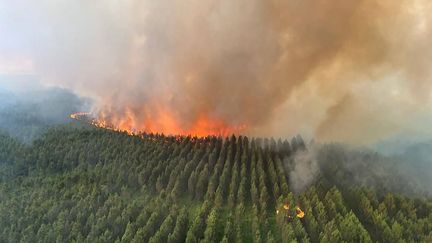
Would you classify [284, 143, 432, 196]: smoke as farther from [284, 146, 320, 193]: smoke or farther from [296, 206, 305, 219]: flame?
[296, 206, 305, 219]: flame

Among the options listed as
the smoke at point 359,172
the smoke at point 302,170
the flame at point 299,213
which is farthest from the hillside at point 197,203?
the smoke at point 302,170

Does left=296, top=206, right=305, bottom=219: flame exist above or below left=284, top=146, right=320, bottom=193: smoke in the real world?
below

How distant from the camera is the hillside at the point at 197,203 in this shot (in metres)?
122

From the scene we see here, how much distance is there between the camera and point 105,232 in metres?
118

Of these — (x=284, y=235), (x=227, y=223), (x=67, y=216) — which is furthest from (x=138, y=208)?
(x=284, y=235)

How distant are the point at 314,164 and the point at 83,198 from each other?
85.9 m

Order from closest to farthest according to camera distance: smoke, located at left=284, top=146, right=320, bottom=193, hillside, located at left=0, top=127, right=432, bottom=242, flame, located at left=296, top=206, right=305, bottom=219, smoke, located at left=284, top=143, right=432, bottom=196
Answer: hillside, located at left=0, top=127, right=432, bottom=242 < flame, located at left=296, top=206, right=305, bottom=219 < smoke, located at left=284, top=146, right=320, bottom=193 < smoke, located at left=284, top=143, right=432, bottom=196

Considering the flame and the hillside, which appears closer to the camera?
the hillside

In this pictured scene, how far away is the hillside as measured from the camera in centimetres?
12219

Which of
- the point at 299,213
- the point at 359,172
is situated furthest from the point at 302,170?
the point at 299,213

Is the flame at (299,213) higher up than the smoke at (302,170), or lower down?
lower down

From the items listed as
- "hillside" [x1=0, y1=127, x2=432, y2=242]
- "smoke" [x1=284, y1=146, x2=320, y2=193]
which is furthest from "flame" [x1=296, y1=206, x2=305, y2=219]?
"smoke" [x1=284, y1=146, x2=320, y2=193]

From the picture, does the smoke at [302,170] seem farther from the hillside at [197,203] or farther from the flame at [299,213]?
the flame at [299,213]

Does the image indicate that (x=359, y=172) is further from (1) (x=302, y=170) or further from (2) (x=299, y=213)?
(2) (x=299, y=213)
